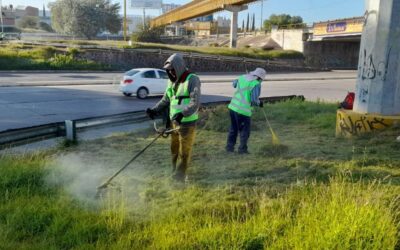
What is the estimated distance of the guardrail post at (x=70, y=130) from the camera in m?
8.01

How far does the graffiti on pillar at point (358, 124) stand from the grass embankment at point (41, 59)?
28.3 metres

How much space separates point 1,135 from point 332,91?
20.0m

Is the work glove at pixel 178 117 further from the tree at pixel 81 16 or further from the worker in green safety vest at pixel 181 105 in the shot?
the tree at pixel 81 16

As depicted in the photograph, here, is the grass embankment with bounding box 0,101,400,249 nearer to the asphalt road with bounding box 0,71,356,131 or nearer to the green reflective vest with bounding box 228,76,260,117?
the green reflective vest with bounding box 228,76,260,117

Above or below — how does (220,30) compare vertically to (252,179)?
above

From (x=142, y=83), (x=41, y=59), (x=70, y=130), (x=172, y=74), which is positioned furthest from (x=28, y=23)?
(x=172, y=74)

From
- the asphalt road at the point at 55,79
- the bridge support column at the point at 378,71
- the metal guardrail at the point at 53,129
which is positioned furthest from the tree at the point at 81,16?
the bridge support column at the point at 378,71

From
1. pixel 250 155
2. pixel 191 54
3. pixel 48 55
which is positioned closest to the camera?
pixel 250 155

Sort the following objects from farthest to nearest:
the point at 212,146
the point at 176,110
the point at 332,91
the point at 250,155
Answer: the point at 332,91, the point at 212,146, the point at 250,155, the point at 176,110

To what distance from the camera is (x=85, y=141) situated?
8.50m

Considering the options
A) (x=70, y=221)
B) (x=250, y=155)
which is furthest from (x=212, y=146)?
(x=70, y=221)

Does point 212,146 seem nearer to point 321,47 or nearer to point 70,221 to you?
point 70,221

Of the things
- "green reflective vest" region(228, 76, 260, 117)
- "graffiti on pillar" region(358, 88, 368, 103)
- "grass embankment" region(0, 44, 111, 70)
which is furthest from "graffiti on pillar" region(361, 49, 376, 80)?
"grass embankment" region(0, 44, 111, 70)

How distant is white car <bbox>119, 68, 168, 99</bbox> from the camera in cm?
1870
